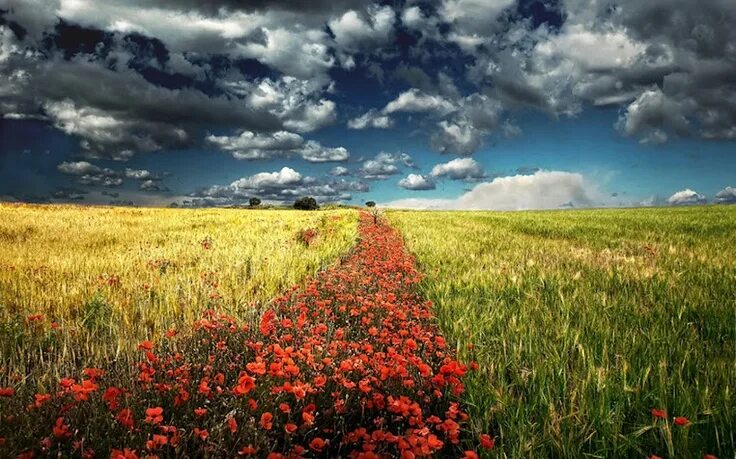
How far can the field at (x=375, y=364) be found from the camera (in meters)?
2.56

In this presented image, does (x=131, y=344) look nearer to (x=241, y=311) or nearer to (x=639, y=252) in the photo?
(x=241, y=311)

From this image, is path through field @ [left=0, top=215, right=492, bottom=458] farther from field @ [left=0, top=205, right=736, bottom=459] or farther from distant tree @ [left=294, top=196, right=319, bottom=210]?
distant tree @ [left=294, top=196, right=319, bottom=210]

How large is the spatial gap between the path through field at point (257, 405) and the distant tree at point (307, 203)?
131 metres

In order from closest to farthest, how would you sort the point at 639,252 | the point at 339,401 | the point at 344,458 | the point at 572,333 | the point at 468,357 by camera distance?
the point at 344,458 < the point at 339,401 < the point at 468,357 < the point at 572,333 < the point at 639,252

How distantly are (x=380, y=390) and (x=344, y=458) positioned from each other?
2.25 feet

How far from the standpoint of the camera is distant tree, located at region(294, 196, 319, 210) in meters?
134

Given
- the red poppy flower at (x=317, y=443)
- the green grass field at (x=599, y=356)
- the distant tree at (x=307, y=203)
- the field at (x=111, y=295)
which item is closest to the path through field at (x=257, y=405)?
the red poppy flower at (x=317, y=443)

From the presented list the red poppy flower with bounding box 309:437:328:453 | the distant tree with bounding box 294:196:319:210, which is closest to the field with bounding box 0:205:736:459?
the red poppy flower with bounding box 309:437:328:453

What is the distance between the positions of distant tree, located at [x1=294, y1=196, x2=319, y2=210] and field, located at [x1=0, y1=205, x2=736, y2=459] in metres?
127

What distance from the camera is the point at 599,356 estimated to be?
150 inches

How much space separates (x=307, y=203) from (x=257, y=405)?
133020mm

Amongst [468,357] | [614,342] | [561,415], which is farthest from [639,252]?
[561,415]

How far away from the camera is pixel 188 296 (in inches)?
247

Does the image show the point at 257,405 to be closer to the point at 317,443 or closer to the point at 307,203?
the point at 317,443
